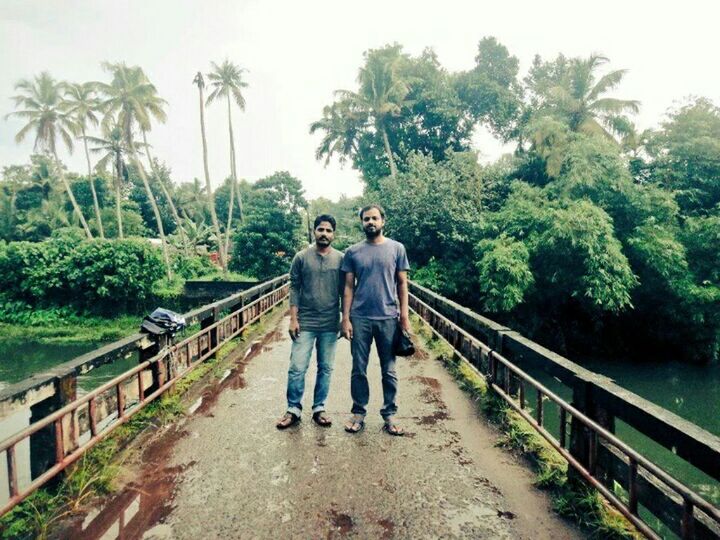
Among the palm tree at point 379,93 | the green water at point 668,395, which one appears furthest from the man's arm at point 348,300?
the palm tree at point 379,93

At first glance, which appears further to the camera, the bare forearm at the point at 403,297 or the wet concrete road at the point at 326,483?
the bare forearm at the point at 403,297

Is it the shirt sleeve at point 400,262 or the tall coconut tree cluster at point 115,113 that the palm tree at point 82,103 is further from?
the shirt sleeve at point 400,262

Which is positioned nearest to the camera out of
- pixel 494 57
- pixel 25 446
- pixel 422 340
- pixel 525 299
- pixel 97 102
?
pixel 422 340

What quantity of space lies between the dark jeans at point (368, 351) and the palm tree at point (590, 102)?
62.7 ft

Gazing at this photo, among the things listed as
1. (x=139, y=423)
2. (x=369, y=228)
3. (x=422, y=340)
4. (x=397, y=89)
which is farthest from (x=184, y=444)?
(x=397, y=89)

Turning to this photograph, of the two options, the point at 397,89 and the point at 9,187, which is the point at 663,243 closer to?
the point at 397,89

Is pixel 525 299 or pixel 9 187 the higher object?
pixel 9 187

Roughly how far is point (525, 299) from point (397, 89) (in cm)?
1417

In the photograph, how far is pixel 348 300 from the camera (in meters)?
3.82

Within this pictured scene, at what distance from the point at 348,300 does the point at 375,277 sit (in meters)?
0.33

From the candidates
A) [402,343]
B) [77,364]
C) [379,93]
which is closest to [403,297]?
[402,343]

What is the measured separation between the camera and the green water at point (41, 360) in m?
14.5

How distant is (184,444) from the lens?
143 inches

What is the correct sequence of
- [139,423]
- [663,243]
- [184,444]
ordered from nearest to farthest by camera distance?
[184,444]
[139,423]
[663,243]
